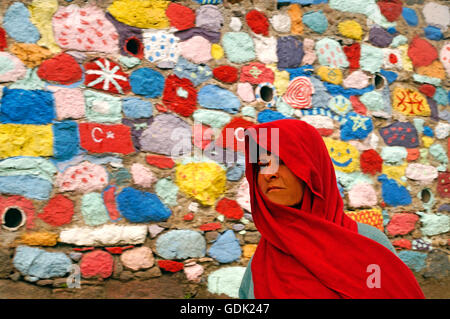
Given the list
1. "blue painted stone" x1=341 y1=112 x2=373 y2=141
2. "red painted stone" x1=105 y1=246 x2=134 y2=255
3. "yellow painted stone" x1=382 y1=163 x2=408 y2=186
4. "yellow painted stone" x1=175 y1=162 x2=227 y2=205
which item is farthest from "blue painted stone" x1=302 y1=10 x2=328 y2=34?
"red painted stone" x1=105 y1=246 x2=134 y2=255

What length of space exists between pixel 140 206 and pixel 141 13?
1298 mm

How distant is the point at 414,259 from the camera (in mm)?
3365

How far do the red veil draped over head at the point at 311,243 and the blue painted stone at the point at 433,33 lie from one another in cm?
264

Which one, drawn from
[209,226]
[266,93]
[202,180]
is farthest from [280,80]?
[209,226]

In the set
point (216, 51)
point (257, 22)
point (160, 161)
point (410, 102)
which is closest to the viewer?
point (160, 161)

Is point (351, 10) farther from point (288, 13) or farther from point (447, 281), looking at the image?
point (447, 281)

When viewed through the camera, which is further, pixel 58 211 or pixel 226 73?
pixel 226 73

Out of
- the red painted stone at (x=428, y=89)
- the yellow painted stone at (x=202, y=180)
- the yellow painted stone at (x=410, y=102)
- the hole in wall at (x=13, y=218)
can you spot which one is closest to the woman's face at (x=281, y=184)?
the yellow painted stone at (x=202, y=180)

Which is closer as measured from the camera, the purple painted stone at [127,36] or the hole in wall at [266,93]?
the purple painted stone at [127,36]

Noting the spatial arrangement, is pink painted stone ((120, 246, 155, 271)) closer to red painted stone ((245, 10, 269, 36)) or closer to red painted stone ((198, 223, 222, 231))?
red painted stone ((198, 223, 222, 231))

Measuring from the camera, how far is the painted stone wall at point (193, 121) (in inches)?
102

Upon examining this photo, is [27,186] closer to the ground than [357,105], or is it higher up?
closer to the ground

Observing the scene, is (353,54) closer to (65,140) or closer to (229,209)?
(229,209)

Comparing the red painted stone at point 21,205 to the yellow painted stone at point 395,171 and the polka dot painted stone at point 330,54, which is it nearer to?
the polka dot painted stone at point 330,54
